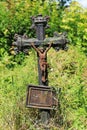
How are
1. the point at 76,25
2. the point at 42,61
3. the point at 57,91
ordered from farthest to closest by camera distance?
the point at 76,25 → the point at 57,91 → the point at 42,61

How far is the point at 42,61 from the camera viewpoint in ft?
21.1

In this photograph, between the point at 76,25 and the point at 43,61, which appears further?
the point at 76,25

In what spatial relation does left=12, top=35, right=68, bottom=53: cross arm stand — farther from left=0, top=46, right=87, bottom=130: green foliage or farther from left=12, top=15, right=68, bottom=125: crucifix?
left=0, top=46, right=87, bottom=130: green foliage

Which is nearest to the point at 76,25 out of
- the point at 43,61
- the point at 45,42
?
the point at 45,42

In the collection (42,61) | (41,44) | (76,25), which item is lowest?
(42,61)

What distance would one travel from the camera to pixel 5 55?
912cm

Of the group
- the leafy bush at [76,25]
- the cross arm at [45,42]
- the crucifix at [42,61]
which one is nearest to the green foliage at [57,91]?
the crucifix at [42,61]

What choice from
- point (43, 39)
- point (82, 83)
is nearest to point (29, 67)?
point (82, 83)

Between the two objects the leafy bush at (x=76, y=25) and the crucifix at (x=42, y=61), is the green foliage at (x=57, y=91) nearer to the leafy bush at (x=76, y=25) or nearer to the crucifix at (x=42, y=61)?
the crucifix at (x=42, y=61)

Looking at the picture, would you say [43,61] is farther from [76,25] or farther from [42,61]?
[76,25]

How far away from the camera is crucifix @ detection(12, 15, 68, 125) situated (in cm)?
640

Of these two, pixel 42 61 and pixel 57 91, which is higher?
pixel 42 61

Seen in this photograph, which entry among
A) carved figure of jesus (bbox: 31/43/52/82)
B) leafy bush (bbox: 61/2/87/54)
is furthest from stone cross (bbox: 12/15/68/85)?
leafy bush (bbox: 61/2/87/54)

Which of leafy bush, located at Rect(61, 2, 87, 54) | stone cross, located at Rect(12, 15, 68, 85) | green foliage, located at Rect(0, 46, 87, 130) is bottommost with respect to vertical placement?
green foliage, located at Rect(0, 46, 87, 130)
